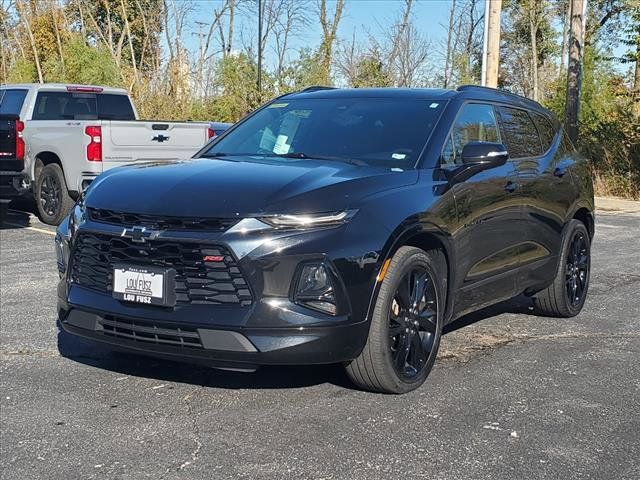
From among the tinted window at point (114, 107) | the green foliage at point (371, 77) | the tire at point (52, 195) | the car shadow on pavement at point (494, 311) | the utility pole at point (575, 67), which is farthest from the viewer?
the green foliage at point (371, 77)

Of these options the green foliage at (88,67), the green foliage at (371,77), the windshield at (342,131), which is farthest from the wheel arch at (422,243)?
the green foliage at (371,77)

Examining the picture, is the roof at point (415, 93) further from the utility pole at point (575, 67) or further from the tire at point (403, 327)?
the utility pole at point (575, 67)

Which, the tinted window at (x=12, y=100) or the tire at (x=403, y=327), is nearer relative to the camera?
the tire at (x=403, y=327)

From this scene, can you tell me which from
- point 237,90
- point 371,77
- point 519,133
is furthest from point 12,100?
point 371,77

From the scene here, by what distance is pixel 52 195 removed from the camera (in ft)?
38.2

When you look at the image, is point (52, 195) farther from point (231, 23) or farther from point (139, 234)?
point (231, 23)

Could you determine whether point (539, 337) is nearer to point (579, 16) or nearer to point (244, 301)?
point (244, 301)

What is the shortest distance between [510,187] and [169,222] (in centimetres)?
254

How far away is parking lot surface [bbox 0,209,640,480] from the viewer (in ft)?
11.6

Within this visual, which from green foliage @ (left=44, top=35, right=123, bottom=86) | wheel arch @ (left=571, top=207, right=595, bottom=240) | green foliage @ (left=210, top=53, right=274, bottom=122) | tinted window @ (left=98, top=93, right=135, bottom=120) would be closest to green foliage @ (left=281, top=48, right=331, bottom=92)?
green foliage @ (left=210, top=53, right=274, bottom=122)

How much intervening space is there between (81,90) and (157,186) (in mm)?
9588

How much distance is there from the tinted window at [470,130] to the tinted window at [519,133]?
179mm

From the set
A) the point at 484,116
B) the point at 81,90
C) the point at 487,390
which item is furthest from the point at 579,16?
the point at 487,390

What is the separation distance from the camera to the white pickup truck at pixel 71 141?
10.8 meters
